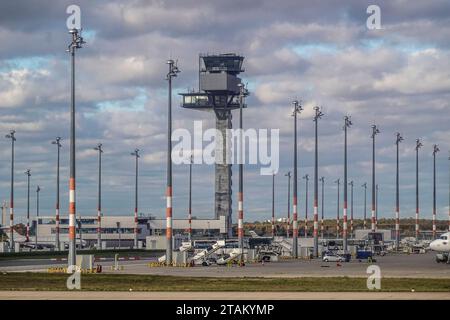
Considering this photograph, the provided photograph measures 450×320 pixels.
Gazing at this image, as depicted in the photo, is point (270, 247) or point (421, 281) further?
point (270, 247)

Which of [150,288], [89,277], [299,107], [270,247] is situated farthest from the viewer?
[270,247]

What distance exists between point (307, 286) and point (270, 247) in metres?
90.9

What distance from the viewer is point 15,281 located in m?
63.9

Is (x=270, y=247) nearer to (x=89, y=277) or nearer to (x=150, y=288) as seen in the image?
(x=89, y=277)
